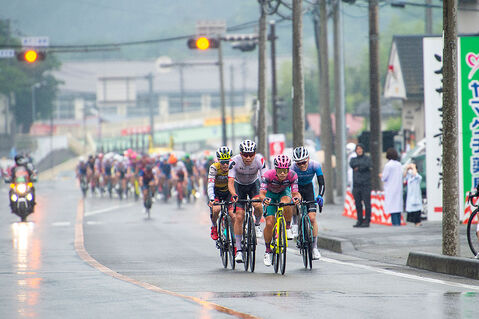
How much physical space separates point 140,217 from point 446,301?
65.9 feet

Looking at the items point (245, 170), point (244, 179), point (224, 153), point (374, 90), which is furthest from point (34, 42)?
point (245, 170)

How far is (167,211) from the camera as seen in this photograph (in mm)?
34219

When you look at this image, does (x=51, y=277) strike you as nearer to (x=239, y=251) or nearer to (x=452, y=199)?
(x=239, y=251)

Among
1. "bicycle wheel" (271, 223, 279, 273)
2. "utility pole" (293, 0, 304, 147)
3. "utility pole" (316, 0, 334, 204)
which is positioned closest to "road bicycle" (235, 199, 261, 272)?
"bicycle wheel" (271, 223, 279, 273)

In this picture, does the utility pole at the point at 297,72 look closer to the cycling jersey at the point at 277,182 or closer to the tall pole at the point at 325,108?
the tall pole at the point at 325,108

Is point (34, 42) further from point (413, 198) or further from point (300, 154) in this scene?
point (300, 154)

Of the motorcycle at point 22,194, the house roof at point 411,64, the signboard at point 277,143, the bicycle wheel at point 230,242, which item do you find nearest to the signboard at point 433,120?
the bicycle wheel at point 230,242

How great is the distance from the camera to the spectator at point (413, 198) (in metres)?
24.1

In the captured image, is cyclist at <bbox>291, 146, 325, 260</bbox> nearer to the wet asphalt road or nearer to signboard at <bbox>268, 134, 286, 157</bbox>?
the wet asphalt road

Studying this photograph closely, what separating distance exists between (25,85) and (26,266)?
4032 inches

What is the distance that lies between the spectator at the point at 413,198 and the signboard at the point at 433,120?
1.28m

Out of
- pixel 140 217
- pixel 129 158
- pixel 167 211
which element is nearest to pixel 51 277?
pixel 140 217

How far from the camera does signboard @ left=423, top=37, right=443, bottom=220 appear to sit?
22.0 metres

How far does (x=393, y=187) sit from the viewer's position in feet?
78.8
